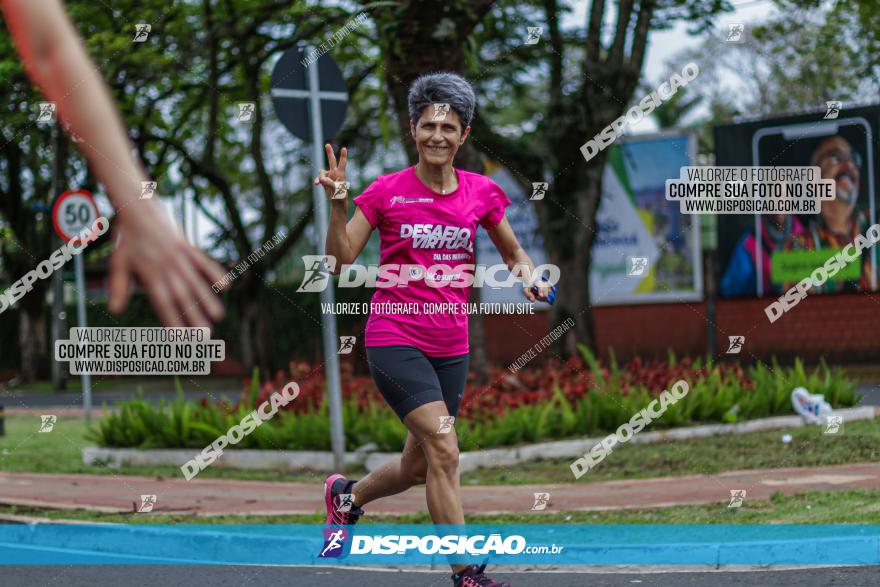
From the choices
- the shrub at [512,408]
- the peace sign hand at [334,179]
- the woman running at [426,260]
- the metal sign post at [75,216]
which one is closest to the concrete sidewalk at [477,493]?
the shrub at [512,408]

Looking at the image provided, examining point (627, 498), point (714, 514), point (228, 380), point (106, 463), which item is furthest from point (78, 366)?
point (228, 380)

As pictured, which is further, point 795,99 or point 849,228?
point 795,99

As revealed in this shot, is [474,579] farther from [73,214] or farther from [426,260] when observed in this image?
[73,214]

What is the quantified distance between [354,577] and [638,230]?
18495 millimetres

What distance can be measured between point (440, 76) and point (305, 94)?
378cm

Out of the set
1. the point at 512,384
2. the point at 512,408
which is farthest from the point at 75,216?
the point at 512,408

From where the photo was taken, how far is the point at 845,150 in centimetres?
1959

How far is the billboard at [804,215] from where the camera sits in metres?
19.5

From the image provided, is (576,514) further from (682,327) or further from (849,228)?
(682,327)

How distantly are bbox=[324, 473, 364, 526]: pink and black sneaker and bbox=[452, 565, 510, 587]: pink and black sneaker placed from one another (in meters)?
1.04

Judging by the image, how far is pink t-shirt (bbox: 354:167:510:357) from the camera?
4992 millimetres

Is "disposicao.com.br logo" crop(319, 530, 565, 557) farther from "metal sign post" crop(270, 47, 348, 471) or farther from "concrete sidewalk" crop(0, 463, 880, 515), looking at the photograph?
"metal sign post" crop(270, 47, 348, 471)

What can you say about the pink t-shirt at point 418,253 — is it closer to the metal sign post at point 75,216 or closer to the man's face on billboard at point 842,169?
the metal sign post at point 75,216

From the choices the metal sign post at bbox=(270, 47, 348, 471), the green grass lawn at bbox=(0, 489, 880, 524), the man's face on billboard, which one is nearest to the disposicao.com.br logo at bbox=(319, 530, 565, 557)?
the green grass lawn at bbox=(0, 489, 880, 524)
